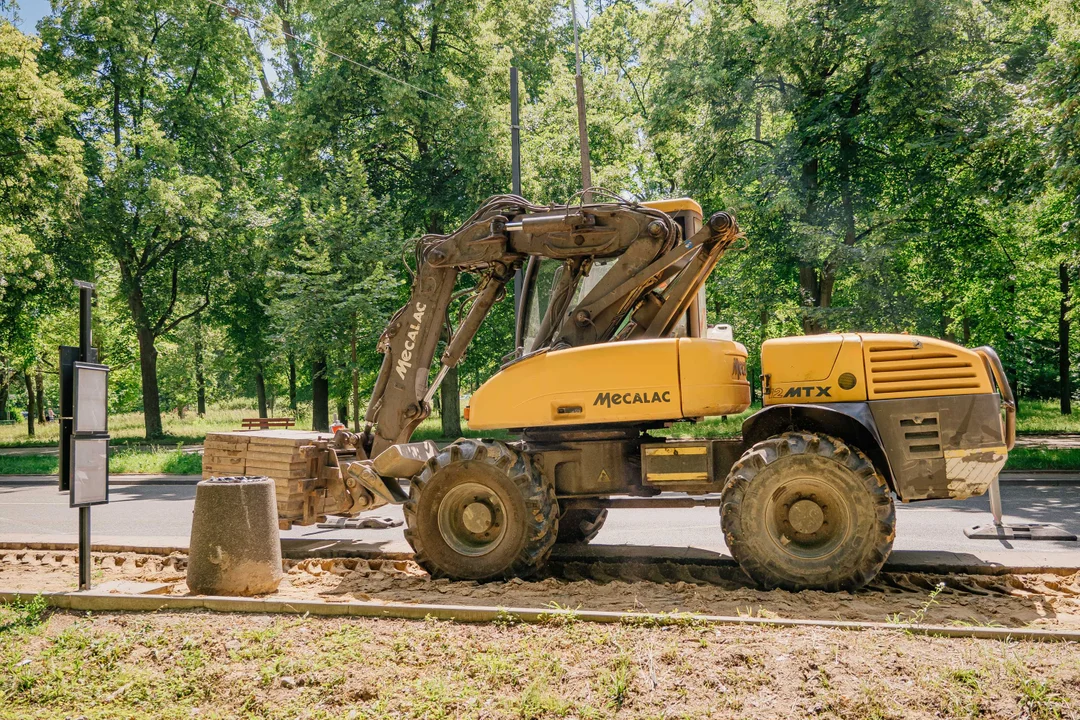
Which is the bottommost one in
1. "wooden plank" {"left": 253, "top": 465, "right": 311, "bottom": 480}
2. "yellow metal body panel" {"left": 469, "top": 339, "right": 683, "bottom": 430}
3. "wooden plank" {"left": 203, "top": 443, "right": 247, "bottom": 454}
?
"wooden plank" {"left": 253, "top": 465, "right": 311, "bottom": 480}

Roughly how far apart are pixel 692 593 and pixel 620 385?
1.74m

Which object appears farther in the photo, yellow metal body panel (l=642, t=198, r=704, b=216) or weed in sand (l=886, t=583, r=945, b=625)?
yellow metal body panel (l=642, t=198, r=704, b=216)

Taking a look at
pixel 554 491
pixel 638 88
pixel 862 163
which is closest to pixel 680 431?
pixel 862 163

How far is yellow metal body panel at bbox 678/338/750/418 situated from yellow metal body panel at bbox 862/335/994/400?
111cm

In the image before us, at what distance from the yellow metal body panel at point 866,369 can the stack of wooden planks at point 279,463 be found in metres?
4.74

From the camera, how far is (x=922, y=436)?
21.1 feet

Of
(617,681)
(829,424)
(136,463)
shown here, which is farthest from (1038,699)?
(136,463)

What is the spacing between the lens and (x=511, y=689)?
4383 millimetres

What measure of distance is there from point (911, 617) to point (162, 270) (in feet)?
91.9

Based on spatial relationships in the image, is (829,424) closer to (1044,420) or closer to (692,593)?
(692,593)

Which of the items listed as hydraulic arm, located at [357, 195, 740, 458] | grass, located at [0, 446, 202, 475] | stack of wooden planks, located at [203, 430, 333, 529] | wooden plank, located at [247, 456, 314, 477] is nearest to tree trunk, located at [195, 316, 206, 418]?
grass, located at [0, 446, 202, 475]

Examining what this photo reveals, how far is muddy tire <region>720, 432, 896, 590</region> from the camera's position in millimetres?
6215

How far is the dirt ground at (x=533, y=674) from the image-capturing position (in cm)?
409

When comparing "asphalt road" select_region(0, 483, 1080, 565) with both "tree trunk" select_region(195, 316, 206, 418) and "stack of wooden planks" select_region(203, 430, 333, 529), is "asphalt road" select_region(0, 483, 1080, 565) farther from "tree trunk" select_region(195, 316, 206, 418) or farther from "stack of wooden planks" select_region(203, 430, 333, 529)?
"tree trunk" select_region(195, 316, 206, 418)
